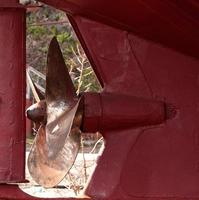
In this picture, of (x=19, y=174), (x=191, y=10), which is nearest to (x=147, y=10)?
(x=191, y=10)

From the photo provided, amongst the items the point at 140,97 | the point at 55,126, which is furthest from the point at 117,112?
the point at 55,126

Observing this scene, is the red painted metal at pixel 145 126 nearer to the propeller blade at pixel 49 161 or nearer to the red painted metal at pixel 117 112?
the red painted metal at pixel 117 112

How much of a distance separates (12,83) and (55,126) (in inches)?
11.3

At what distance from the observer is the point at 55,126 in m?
2.98

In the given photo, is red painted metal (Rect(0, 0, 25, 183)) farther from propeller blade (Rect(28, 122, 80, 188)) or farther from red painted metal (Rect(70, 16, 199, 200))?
red painted metal (Rect(70, 16, 199, 200))

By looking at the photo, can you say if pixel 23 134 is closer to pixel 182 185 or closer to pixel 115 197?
pixel 115 197

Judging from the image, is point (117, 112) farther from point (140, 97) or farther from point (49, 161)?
point (49, 161)

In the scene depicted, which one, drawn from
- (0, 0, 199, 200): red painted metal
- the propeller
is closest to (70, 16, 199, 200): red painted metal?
(0, 0, 199, 200): red painted metal

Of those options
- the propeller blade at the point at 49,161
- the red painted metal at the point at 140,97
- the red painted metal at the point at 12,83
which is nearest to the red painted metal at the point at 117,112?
the red painted metal at the point at 140,97

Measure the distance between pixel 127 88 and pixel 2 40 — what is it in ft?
2.07

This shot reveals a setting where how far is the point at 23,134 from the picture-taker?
291cm

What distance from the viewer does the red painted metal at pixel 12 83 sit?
2871 mm

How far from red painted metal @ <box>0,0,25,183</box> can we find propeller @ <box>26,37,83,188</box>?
5.0 inches

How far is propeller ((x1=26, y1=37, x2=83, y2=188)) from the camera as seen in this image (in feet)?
9.50
